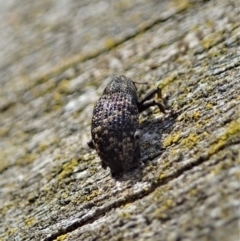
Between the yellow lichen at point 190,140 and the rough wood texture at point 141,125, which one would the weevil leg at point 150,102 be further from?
the yellow lichen at point 190,140

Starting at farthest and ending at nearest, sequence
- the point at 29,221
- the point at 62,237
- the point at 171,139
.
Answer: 1. the point at 29,221
2. the point at 171,139
3. the point at 62,237

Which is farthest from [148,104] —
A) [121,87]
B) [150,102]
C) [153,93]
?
[121,87]

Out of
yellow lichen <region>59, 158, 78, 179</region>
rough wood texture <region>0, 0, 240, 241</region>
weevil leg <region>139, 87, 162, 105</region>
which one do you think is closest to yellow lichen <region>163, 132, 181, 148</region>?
rough wood texture <region>0, 0, 240, 241</region>

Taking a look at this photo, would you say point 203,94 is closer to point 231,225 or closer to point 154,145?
point 154,145

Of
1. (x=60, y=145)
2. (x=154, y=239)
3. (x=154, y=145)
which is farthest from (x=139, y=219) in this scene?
(x=60, y=145)

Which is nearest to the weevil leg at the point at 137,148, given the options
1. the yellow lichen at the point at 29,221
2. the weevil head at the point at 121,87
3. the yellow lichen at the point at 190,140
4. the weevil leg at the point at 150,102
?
the yellow lichen at the point at 190,140

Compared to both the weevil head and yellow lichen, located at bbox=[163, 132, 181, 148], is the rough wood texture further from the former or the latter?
the weevil head

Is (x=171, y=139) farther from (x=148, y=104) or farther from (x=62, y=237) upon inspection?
(x=62, y=237)
